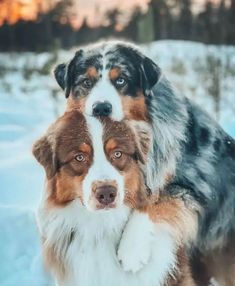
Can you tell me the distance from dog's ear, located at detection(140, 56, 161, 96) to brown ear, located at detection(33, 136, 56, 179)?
38 cm

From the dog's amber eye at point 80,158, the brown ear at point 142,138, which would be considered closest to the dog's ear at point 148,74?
the brown ear at point 142,138

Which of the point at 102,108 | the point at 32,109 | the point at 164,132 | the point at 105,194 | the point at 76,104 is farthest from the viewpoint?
the point at 32,109

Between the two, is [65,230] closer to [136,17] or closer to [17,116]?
[17,116]

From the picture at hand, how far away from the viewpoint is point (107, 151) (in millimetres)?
2221

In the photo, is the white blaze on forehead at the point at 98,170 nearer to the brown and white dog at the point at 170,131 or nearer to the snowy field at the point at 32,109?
the brown and white dog at the point at 170,131

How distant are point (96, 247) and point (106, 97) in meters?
0.54

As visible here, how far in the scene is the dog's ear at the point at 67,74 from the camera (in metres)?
2.37

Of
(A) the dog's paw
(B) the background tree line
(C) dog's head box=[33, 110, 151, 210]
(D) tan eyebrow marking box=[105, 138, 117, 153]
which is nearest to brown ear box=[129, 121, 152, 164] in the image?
(C) dog's head box=[33, 110, 151, 210]

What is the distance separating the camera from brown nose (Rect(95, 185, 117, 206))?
83.7 inches

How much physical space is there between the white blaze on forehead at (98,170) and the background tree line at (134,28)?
1.61ft

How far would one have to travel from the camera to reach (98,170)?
2.17 meters

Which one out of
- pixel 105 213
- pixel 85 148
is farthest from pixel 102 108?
pixel 105 213

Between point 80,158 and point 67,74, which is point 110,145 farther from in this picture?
point 67,74

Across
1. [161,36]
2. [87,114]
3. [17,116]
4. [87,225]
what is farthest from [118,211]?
[161,36]
